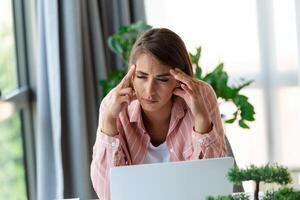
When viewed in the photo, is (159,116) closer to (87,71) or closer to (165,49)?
(165,49)

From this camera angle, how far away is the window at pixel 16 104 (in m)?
2.88

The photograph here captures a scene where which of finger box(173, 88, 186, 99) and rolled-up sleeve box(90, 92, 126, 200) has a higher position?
finger box(173, 88, 186, 99)

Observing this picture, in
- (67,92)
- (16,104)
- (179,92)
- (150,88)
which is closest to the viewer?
(150,88)

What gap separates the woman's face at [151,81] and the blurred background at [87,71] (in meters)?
1.09

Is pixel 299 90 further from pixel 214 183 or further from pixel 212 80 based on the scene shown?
pixel 214 183

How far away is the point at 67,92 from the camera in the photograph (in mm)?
3049

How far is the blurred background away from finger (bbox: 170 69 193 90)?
1.18 meters

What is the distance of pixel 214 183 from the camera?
1.48m

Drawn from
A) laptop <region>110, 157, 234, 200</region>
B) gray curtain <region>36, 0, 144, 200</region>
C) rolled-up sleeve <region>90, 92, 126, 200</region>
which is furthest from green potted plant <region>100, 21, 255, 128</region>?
laptop <region>110, 157, 234, 200</region>

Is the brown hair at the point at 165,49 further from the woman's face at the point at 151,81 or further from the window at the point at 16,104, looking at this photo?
the window at the point at 16,104

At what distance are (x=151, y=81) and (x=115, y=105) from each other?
0.14 m

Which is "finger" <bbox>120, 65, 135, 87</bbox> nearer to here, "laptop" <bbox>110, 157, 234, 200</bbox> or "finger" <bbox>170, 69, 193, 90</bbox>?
"finger" <bbox>170, 69, 193, 90</bbox>

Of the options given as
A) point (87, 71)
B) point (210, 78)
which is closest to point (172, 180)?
point (210, 78)

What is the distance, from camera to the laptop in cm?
146
